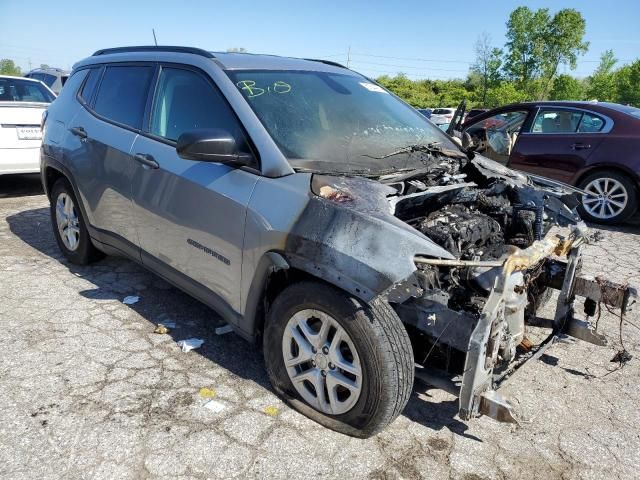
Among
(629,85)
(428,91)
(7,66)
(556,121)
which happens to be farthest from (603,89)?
(7,66)

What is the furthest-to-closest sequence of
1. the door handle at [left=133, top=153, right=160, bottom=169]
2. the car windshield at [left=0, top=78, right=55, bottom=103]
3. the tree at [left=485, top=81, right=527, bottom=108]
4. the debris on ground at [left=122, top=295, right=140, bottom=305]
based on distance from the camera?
the tree at [left=485, top=81, right=527, bottom=108], the car windshield at [left=0, top=78, right=55, bottom=103], the debris on ground at [left=122, top=295, right=140, bottom=305], the door handle at [left=133, top=153, right=160, bottom=169]

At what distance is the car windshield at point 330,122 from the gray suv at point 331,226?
0.05ft

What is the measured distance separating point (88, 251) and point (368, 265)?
10.5ft

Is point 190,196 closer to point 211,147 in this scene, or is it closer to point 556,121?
point 211,147

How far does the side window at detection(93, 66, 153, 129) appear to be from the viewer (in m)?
3.63

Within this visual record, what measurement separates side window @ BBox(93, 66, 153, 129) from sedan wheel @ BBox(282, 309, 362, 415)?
6.48ft

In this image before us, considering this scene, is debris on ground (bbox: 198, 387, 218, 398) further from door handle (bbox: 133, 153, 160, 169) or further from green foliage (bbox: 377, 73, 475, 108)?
green foliage (bbox: 377, 73, 475, 108)

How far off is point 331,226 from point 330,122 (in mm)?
1046

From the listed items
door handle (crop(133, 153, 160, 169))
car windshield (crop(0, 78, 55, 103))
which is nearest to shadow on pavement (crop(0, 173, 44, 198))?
car windshield (crop(0, 78, 55, 103))

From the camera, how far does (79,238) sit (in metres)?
4.50

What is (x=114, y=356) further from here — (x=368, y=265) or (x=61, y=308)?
(x=368, y=265)

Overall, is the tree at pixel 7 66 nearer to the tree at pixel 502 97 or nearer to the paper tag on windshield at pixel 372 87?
the tree at pixel 502 97

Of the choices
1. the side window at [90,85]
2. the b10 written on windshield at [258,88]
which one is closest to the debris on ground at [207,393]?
the b10 written on windshield at [258,88]

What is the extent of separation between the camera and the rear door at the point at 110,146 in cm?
361
